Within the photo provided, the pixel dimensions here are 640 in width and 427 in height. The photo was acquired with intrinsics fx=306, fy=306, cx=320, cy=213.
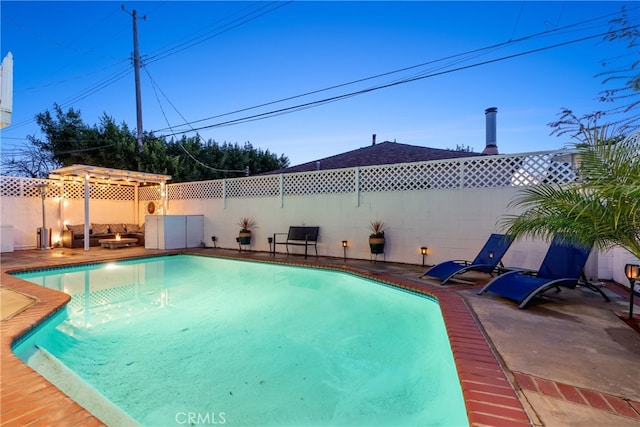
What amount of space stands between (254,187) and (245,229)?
146 cm

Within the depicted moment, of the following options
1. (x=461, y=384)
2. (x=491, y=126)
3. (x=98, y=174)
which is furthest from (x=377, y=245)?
(x=98, y=174)

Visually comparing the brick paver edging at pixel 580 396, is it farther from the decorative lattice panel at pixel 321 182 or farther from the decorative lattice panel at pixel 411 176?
the decorative lattice panel at pixel 321 182

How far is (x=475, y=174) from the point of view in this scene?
6941 mm

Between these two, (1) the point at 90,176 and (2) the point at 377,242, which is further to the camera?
(1) the point at 90,176

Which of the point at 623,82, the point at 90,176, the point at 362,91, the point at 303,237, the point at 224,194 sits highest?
the point at 362,91

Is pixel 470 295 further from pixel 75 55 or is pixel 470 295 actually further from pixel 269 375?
pixel 75 55

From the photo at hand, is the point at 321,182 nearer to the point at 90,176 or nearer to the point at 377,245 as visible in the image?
the point at 377,245

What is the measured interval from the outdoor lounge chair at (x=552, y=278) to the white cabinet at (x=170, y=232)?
32.0 feet

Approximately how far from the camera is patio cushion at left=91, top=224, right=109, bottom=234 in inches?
458

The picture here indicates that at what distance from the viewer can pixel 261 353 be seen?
3387 mm

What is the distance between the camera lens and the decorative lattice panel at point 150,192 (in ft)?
42.8

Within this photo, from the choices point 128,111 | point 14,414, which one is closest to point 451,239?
point 14,414

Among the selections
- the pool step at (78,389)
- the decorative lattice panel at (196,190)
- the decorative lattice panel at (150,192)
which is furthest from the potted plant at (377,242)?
the decorative lattice panel at (150,192)

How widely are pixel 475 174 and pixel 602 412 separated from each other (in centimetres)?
588
